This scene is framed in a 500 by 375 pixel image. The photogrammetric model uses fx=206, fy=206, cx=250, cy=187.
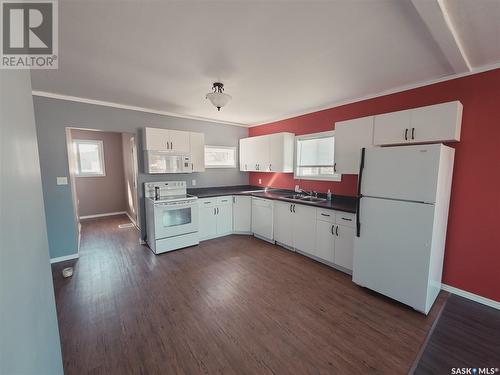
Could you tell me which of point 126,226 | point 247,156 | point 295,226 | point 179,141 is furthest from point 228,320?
point 126,226

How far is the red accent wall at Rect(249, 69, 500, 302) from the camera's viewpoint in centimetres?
216

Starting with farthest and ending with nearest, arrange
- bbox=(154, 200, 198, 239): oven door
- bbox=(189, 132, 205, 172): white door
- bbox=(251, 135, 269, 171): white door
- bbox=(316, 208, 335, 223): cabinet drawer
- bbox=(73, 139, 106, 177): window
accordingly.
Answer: bbox=(73, 139, 106, 177): window → bbox=(251, 135, 269, 171): white door → bbox=(189, 132, 205, 172): white door → bbox=(154, 200, 198, 239): oven door → bbox=(316, 208, 335, 223): cabinet drawer

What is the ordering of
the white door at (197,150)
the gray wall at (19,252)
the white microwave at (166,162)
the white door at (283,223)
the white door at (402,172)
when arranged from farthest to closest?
1. the white door at (197,150)
2. the white microwave at (166,162)
3. the white door at (283,223)
4. the white door at (402,172)
5. the gray wall at (19,252)

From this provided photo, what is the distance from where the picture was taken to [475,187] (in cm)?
228

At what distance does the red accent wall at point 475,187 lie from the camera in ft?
7.09

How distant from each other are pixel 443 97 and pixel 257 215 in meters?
3.22

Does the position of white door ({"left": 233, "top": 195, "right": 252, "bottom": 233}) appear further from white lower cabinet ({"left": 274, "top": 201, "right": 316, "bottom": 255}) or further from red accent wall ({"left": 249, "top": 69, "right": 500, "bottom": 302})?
red accent wall ({"left": 249, "top": 69, "right": 500, "bottom": 302})

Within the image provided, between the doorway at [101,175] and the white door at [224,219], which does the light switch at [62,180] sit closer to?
the doorway at [101,175]

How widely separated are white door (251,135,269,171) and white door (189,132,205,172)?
1148 mm

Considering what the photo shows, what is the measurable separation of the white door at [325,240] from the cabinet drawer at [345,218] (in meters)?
0.13

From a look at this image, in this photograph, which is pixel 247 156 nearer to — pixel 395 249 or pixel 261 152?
pixel 261 152

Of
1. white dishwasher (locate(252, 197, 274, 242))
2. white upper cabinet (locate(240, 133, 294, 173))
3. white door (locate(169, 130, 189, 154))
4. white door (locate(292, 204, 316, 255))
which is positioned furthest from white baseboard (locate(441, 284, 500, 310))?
white door (locate(169, 130, 189, 154))

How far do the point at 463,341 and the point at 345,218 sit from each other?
148cm

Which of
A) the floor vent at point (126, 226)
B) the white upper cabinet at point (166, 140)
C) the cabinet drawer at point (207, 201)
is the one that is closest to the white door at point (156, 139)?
the white upper cabinet at point (166, 140)
